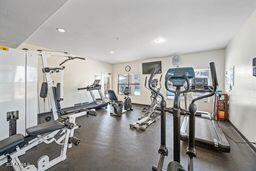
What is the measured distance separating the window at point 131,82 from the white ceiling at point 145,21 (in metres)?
3.70

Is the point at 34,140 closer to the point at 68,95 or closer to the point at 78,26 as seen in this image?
the point at 78,26

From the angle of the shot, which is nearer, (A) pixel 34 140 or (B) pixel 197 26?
(A) pixel 34 140

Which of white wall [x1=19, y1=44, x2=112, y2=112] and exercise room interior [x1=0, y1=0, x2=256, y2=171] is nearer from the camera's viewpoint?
exercise room interior [x1=0, y1=0, x2=256, y2=171]

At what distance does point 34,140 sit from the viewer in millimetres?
1887

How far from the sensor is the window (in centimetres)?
757

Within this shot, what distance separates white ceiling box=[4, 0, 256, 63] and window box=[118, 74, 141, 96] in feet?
12.1

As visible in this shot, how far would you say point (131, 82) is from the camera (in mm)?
7801

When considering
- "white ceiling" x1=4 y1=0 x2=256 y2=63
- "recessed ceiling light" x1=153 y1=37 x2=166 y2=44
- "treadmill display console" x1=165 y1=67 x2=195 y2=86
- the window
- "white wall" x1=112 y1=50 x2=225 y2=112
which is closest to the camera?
"treadmill display console" x1=165 y1=67 x2=195 y2=86

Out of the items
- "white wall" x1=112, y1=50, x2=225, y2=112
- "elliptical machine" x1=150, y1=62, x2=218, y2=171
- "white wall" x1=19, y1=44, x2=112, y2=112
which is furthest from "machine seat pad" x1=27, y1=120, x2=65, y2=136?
"white wall" x1=112, y1=50, x2=225, y2=112

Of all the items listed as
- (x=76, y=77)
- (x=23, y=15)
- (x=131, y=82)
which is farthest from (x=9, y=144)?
(x=131, y=82)

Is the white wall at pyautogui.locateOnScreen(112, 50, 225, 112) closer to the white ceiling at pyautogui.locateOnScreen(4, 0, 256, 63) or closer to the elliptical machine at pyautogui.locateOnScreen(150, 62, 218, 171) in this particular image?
the white ceiling at pyautogui.locateOnScreen(4, 0, 256, 63)

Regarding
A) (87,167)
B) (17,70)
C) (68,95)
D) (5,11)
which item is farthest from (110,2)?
(68,95)

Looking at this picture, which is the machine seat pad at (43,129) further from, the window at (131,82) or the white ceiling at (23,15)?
the window at (131,82)

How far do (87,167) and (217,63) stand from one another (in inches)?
228
